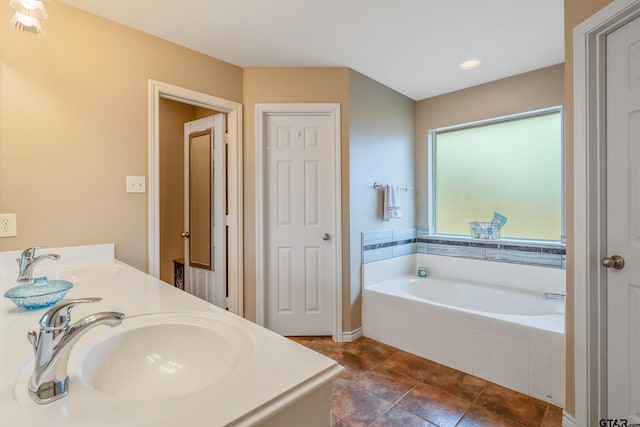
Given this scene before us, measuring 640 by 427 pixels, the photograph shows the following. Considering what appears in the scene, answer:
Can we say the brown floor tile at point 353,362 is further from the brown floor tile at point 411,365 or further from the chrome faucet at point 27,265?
the chrome faucet at point 27,265

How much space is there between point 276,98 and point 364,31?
2.93ft

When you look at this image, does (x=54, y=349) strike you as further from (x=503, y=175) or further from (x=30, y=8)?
(x=503, y=175)

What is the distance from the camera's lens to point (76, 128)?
174 cm

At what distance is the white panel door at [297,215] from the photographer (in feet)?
8.57

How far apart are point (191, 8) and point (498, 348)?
2887mm

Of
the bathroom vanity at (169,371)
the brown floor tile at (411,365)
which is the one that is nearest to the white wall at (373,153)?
the brown floor tile at (411,365)

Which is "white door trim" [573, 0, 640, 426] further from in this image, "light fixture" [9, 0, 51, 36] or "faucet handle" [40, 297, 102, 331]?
"light fixture" [9, 0, 51, 36]

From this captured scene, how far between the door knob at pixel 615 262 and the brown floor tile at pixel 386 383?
4.17 feet

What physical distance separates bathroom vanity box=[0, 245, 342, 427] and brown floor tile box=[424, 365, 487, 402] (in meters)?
1.64

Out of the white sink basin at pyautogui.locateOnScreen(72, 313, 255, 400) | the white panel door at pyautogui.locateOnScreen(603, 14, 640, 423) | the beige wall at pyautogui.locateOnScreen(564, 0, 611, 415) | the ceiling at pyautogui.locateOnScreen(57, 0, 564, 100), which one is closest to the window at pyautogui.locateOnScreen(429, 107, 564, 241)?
the ceiling at pyautogui.locateOnScreen(57, 0, 564, 100)

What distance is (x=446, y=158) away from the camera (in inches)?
128

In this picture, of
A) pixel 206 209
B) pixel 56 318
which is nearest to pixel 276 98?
pixel 206 209

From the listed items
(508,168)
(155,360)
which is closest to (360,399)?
(155,360)

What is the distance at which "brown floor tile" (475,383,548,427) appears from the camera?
1639 millimetres
